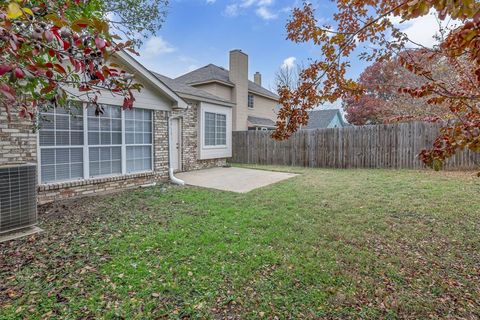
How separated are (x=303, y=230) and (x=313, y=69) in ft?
9.09

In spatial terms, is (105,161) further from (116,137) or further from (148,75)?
(148,75)

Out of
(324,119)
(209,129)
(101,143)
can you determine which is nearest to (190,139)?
(209,129)

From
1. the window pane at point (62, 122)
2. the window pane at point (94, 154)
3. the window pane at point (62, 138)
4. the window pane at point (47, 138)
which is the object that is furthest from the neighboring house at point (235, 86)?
the window pane at point (47, 138)

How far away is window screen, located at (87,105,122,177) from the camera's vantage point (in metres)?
6.95

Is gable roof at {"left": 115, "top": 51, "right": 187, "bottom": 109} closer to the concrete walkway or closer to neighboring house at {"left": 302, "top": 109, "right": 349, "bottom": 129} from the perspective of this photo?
the concrete walkway

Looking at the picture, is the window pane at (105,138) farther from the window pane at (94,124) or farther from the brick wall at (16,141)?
the brick wall at (16,141)

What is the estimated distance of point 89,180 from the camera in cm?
688

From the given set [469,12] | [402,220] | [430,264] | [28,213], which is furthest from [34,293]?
[402,220]

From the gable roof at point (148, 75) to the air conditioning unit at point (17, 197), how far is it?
3.79 meters

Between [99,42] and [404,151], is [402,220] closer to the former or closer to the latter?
[99,42]

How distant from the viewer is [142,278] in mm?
3176

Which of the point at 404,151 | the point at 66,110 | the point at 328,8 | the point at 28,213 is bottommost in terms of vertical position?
the point at 28,213

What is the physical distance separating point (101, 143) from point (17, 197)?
291 centimetres

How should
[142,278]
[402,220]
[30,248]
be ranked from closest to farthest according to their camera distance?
[142,278]
[30,248]
[402,220]
